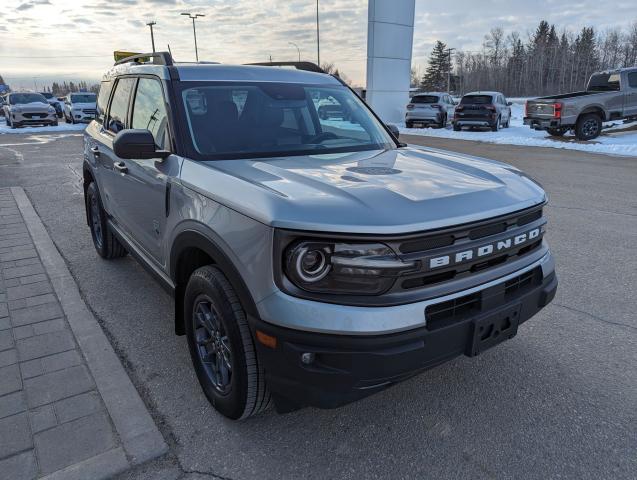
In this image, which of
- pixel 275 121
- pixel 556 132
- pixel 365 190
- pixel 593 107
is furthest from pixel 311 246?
pixel 556 132

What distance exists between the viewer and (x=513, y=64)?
90.9 metres

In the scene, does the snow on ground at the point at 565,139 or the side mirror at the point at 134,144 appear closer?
the side mirror at the point at 134,144

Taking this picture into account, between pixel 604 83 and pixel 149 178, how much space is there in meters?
18.4

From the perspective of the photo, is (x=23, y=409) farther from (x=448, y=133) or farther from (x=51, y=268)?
(x=448, y=133)

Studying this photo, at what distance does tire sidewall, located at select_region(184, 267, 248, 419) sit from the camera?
2.27 meters

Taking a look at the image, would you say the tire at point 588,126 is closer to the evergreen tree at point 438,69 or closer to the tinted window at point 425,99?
the tinted window at point 425,99

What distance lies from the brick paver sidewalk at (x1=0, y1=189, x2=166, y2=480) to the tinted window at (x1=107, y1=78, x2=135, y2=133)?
1.61 m

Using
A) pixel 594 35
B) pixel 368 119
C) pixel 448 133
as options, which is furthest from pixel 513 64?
pixel 368 119

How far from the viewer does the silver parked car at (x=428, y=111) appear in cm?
2294

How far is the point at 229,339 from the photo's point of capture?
2.30 m

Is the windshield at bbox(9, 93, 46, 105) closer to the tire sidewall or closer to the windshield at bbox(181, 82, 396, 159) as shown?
the windshield at bbox(181, 82, 396, 159)

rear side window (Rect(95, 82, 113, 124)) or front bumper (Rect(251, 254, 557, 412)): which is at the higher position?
rear side window (Rect(95, 82, 113, 124))

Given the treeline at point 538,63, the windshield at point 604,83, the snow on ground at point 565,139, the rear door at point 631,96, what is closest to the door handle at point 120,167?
the snow on ground at point 565,139

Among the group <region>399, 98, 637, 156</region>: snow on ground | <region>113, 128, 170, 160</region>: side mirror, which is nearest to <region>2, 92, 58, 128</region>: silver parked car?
<region>399, 98, 637, 156</region>: snow on ground
